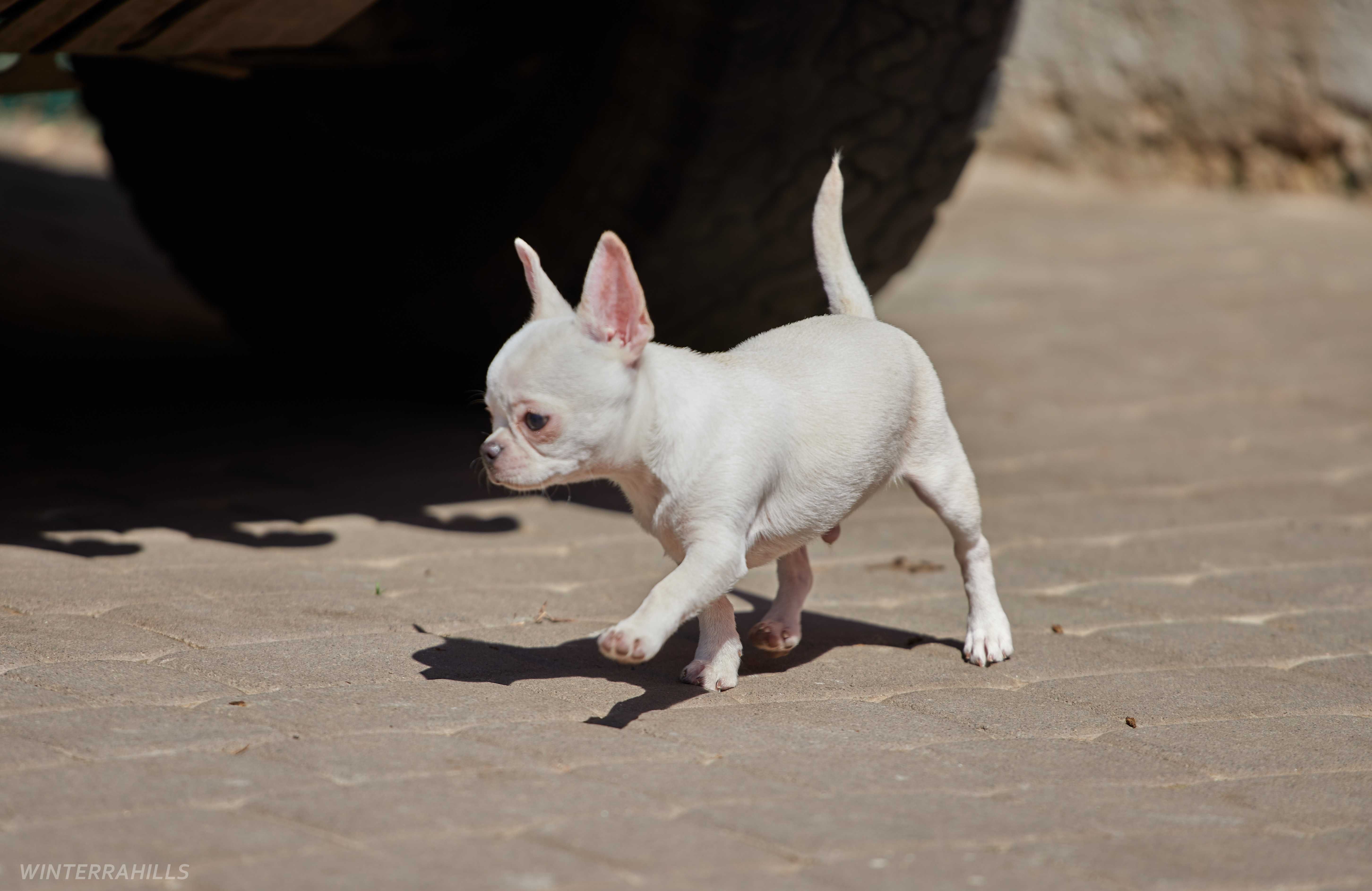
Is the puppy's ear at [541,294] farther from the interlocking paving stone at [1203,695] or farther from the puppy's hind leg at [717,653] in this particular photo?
the interlocking paving stone at [1203,695]

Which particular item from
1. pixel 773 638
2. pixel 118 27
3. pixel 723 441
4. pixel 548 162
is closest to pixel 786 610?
pixel 773 638

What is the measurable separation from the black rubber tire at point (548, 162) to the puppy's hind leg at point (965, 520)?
1.16 metres

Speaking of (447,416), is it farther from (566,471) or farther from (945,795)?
(945,795)

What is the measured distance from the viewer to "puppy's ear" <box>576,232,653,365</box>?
93.4 inches

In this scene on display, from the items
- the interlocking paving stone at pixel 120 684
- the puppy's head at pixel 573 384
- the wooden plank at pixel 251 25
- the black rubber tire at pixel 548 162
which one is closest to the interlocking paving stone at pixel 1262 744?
the puppy's head at pixel 573 384

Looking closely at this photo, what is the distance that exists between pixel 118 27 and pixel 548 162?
4.41ft

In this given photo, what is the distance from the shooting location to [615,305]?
94.3 inches

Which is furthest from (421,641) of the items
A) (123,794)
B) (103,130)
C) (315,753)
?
(103,130)

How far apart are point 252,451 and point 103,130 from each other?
1592 mm

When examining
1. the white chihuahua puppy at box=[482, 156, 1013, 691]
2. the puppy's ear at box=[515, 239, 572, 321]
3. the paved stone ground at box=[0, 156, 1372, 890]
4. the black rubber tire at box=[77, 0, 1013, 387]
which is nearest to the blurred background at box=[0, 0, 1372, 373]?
the black rubber tire at box=[77, 0, 1013, 387]

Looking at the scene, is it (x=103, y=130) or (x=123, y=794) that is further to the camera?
(x=103, y=130)

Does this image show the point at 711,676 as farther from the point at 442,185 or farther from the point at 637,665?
the point at 442,185

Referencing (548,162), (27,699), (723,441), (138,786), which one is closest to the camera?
(138,786)

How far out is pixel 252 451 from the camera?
430cm
